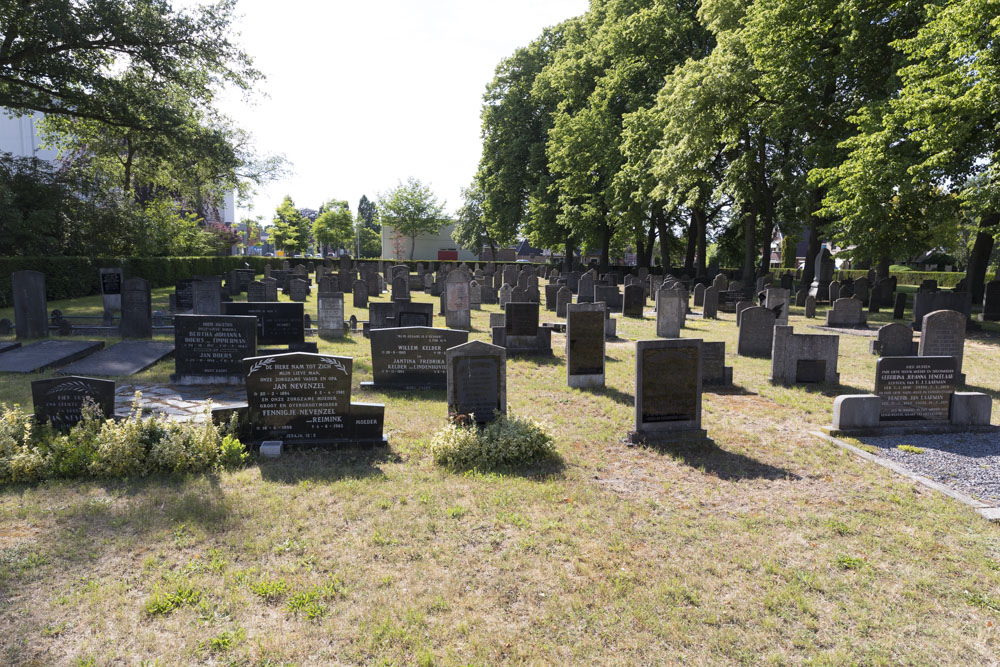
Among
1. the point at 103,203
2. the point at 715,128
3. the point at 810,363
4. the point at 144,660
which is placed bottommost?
the point at 144,660

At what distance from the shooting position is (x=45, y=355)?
37.7 feet

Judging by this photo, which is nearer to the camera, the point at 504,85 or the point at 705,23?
the point at 705,23

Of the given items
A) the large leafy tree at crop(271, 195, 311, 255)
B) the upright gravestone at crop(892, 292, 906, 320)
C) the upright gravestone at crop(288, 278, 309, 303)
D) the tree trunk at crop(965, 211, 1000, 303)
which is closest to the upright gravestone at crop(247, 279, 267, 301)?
the upright gravestone at crop(288, 278, 309, 303)

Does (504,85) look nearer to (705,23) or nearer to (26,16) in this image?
(705,23)

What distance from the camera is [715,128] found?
86.8 ft

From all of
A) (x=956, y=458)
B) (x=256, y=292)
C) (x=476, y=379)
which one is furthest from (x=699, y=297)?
(x=476, y=379)

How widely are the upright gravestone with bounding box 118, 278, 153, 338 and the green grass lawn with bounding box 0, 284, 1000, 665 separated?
981 cm

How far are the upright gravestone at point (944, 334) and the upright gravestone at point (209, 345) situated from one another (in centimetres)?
1263

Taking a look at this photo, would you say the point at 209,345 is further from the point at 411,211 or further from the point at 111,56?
the point at 411,211

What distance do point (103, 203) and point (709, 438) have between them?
30.2 meters

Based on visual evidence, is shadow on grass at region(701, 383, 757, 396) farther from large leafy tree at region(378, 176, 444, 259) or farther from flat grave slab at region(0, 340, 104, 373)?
large leafy tree at region(378, 176, 444, 259)

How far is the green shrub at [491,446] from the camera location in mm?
6535

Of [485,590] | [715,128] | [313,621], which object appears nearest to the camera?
[313,621]

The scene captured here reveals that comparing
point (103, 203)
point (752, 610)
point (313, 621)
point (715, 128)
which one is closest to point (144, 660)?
point (313, 621)
